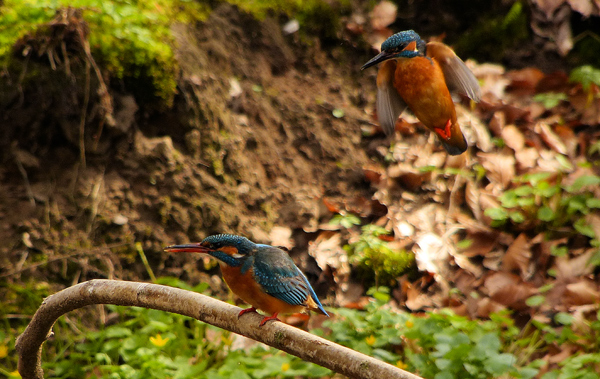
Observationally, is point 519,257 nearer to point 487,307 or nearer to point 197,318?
point 487,307

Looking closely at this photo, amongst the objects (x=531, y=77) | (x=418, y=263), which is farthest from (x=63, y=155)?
(x=531, y=77)

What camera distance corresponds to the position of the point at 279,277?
2.68 meters

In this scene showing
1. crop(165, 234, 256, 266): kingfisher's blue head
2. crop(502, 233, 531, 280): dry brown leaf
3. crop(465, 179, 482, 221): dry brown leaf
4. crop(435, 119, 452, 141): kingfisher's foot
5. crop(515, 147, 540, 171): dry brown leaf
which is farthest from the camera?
crop(515, 147, 540, 171): dry brown leaf

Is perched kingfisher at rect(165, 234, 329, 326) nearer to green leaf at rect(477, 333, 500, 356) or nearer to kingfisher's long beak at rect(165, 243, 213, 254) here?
kingfisher's long beak at rect(165, 243, 213, 254)

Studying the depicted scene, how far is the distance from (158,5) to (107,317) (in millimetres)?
2327

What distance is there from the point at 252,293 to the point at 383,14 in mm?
3500

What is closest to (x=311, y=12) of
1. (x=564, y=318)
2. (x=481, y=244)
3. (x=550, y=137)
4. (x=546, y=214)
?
(x=550, y=137)

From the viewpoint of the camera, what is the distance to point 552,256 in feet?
13.2

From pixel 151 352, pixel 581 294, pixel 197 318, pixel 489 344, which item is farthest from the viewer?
pixel 581 294

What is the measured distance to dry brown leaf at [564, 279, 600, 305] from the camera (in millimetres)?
3584

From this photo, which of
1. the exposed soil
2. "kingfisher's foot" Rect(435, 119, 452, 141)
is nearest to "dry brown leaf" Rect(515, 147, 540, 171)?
the exposed soil

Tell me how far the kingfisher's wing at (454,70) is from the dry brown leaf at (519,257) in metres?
2.21

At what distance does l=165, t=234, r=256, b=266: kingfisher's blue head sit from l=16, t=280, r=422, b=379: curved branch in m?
0.29

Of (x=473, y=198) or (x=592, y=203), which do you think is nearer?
(x=592, y=203)
